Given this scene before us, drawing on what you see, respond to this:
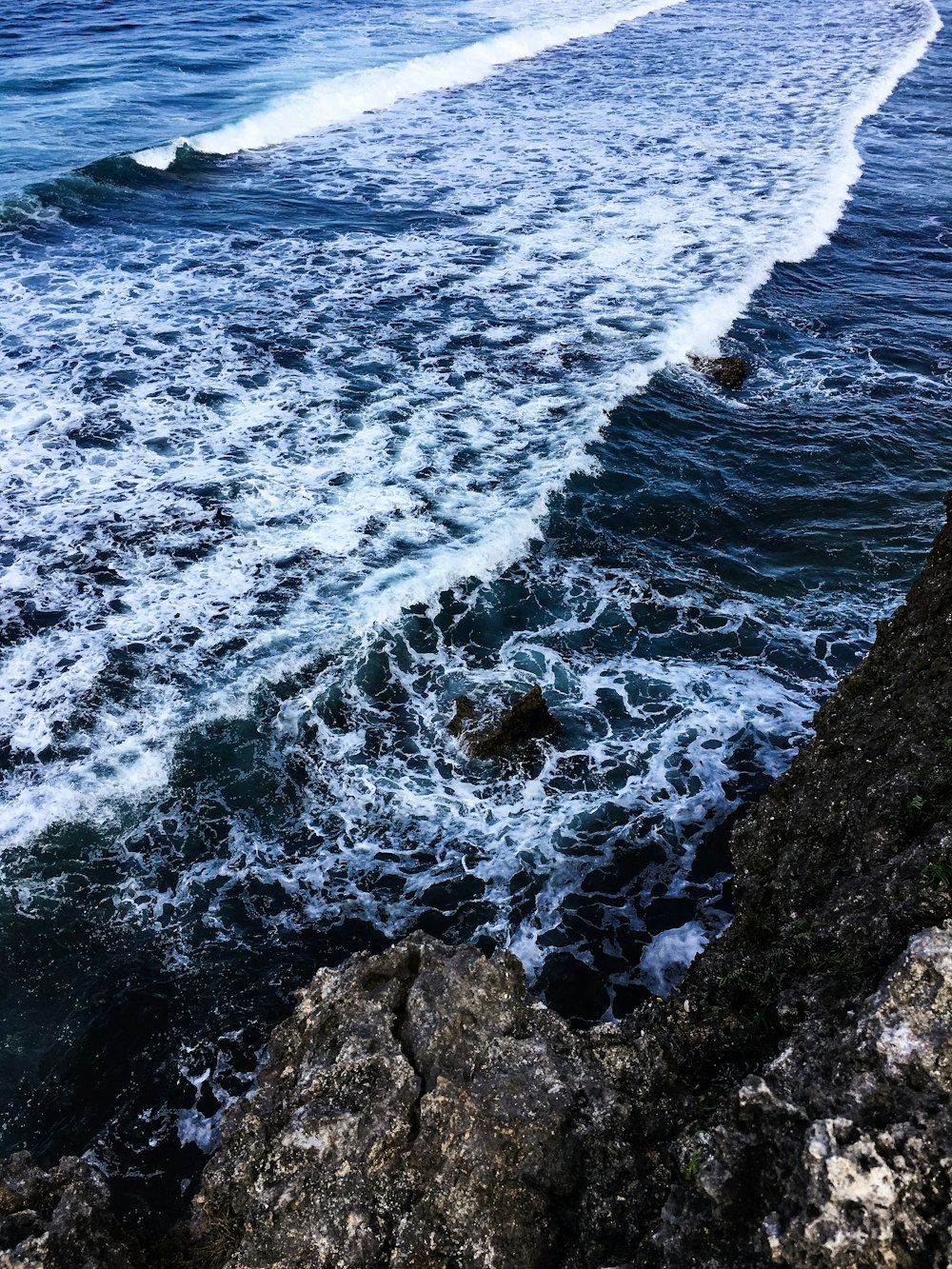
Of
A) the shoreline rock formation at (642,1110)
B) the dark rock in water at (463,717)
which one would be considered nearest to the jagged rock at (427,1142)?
the shoreline rock formation at (642,1110)

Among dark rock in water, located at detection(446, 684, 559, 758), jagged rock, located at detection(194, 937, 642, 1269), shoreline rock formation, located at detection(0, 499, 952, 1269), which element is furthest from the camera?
dark rock in water, located at detection(446, 684, 559, 758)

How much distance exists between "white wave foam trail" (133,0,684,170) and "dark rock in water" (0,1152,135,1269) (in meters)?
24.0

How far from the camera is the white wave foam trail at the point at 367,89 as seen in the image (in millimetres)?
25250

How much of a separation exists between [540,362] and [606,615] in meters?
6.16

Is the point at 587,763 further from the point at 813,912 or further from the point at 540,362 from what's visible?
the point at 540,362

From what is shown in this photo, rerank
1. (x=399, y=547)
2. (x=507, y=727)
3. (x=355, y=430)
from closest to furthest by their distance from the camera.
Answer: (x=507, y=727)
(x=399, y=547)
(x=355, y=430)

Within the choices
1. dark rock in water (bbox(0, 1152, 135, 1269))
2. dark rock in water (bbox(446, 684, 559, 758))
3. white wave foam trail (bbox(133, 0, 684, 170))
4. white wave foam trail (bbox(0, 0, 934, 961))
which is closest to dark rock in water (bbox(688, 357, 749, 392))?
white wave foam trail (bbox(0, 0, 934, 961))

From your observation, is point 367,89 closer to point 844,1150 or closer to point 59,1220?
point 59,1220

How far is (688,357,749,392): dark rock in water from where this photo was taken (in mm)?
14391

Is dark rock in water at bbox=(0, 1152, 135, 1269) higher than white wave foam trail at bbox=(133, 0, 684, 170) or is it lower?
lower

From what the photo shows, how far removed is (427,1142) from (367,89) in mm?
32659

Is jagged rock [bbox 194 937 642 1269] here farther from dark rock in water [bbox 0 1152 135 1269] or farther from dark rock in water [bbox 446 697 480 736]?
dark rock in water [bbox 446 697 480 736]

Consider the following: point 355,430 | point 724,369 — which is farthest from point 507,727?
point 724,369

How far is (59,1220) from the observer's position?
4590 millimetres
